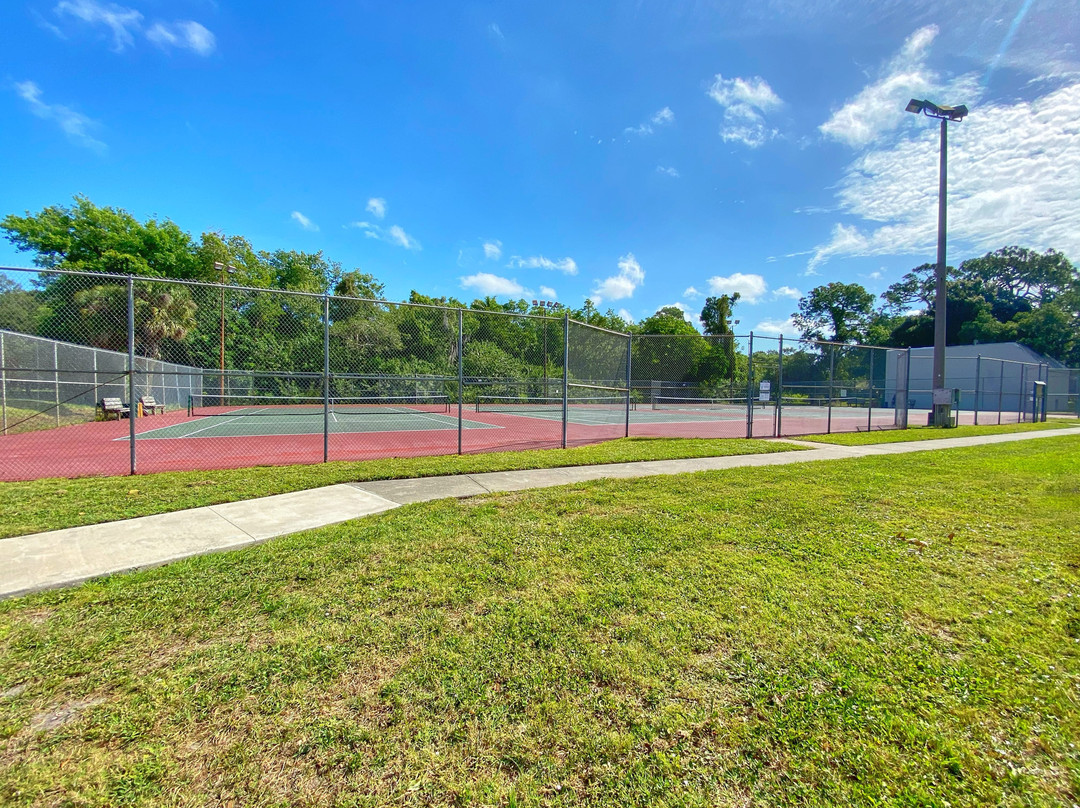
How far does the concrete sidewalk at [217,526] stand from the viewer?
3.37 meters

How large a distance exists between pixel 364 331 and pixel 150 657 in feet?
29.8

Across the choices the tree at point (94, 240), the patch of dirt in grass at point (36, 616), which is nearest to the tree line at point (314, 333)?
the patch of dirt in grass at point (36, 616)

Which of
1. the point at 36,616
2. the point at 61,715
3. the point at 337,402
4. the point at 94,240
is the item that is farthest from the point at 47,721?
the point at 94,240

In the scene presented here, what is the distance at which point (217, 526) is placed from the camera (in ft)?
14.4

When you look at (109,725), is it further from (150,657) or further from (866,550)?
(866,550)

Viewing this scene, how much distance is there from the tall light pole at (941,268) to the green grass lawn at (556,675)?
1598cm

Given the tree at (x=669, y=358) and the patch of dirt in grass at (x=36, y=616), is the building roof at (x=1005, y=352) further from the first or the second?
the patch of dirt in grass at (x=36, y=616)

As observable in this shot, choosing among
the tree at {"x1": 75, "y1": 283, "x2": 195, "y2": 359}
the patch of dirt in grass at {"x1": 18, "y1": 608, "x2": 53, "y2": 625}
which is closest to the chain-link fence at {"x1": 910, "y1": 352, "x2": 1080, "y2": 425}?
the patch of dirt in grass at {"x1": 18, "y1": 608, "x2": 53, "y2": 625}

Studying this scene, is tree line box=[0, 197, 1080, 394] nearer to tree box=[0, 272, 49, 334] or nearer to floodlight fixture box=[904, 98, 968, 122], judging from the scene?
tree box=[0, 272, 49, 334]

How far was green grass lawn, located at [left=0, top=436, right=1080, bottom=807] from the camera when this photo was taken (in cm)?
164

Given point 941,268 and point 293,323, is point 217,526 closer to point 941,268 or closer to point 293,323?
point 293,323

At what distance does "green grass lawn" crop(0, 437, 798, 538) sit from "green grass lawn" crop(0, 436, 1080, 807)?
1.99 m

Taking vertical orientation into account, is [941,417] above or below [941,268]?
below

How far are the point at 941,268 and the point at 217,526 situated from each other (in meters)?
22.6
